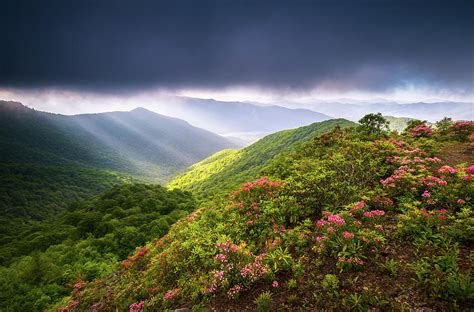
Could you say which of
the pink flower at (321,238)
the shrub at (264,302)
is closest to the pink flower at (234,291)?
the shrub at (264,302)

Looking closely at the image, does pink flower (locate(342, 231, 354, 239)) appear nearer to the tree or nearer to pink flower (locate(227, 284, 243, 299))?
pink flower (locate(227, 284, 243, 299))

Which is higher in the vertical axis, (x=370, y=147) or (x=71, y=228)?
(x=370, y=147)

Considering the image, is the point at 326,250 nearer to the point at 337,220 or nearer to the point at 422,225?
the point at 337,220

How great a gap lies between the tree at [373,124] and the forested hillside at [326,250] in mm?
7547

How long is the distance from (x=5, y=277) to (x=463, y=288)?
27.2 metres

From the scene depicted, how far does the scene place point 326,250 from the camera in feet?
26.7

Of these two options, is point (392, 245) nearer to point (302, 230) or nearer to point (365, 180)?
point (302, 230)

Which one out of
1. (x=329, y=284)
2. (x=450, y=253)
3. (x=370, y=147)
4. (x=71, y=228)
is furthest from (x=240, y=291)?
(x=71, y=228)

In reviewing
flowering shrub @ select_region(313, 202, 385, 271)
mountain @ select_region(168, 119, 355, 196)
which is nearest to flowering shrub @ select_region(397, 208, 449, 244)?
flowering shrub @ select_region(313, 202, 385, 271)

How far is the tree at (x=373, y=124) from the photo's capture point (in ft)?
73.3

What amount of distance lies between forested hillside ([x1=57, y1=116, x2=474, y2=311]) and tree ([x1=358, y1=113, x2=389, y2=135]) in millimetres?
7547

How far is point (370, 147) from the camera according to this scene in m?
16.8

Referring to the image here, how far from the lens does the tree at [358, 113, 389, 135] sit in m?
22.3

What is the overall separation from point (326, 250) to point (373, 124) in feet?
64.1
